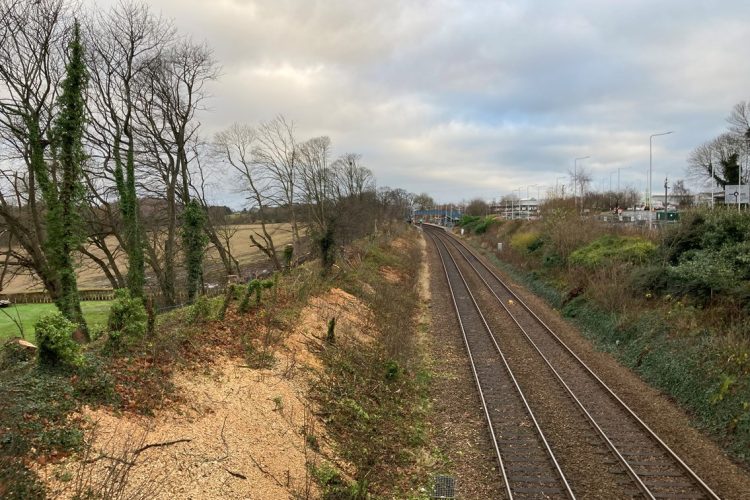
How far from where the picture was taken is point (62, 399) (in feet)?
22.5

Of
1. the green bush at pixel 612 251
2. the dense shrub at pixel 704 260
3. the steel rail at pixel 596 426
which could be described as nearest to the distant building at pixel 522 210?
the green bush at pixel 612 251

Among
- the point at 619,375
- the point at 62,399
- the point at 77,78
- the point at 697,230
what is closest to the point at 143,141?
the point at 77,78

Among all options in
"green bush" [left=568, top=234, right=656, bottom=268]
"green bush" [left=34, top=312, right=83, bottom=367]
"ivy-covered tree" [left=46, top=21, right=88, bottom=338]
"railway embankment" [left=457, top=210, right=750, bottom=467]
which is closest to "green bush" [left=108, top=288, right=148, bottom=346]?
"green bush" [left=34, top=312, right=83, bottom=367]

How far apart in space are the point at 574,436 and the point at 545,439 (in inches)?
31.9

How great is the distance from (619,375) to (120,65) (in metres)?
26.1

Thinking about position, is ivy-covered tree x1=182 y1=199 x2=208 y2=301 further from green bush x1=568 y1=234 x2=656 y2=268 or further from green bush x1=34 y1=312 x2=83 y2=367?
green bush x1=568 y1=234 x2=656 y2=268

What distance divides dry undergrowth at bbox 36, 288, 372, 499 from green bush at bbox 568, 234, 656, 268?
18489 millimetres

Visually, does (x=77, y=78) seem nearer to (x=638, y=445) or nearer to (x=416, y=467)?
(x=416, y=467)

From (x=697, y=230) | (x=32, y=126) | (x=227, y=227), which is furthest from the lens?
(x=227, y=227)

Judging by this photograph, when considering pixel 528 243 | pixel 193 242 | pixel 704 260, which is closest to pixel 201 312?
pixel 193 242

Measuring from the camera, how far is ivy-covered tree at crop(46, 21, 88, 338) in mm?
15969

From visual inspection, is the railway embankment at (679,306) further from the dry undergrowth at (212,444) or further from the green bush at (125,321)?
the green bush at (125,321)

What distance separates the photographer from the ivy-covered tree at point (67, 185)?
15969mm

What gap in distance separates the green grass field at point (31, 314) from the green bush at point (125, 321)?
15192 millimetres
